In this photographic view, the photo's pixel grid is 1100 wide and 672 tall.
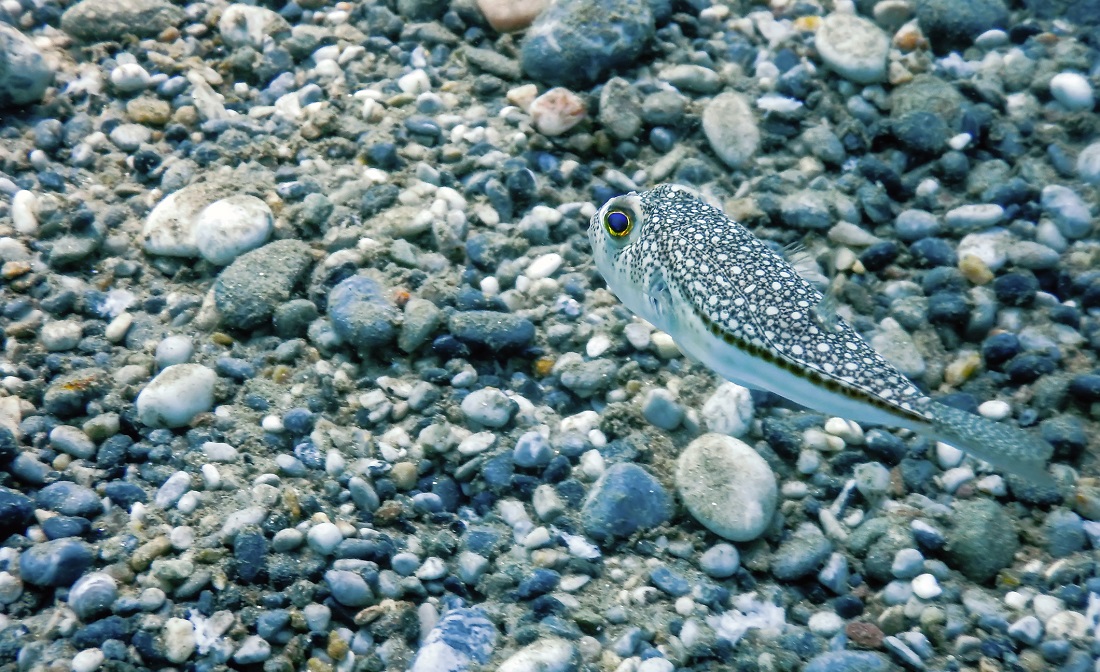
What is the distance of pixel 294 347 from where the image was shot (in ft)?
13.8

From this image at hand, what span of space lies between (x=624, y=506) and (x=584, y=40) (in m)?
3.14

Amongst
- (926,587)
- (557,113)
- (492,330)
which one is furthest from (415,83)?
(926,587)

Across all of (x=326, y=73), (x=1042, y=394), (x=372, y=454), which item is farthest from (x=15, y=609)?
(x=1042, y=394)

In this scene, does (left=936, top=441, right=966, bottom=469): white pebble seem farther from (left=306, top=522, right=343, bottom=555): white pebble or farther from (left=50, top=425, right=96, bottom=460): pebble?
(left=50, top=425, right=96, bottom=460): pebble

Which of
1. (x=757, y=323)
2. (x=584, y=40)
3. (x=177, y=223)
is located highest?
(x=584, y=40)

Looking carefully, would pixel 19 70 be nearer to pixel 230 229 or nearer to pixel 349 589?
pixel 230 229

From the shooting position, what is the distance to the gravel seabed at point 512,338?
3326 mm

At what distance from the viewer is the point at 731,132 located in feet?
16.9

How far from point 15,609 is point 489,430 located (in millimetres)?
2021

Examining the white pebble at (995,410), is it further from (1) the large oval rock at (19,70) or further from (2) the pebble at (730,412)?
(1) the large oval rock at (19,70)

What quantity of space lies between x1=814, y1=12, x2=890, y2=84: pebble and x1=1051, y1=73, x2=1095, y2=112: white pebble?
3.59 ft

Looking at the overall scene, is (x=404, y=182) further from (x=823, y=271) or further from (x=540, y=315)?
(x=823, y=271)

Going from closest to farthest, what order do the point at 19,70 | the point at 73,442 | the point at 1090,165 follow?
the point at 73,442 → the point at 1090,165 → the point at 19,70

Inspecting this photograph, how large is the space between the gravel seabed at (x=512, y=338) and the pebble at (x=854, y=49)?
32 millimetres
